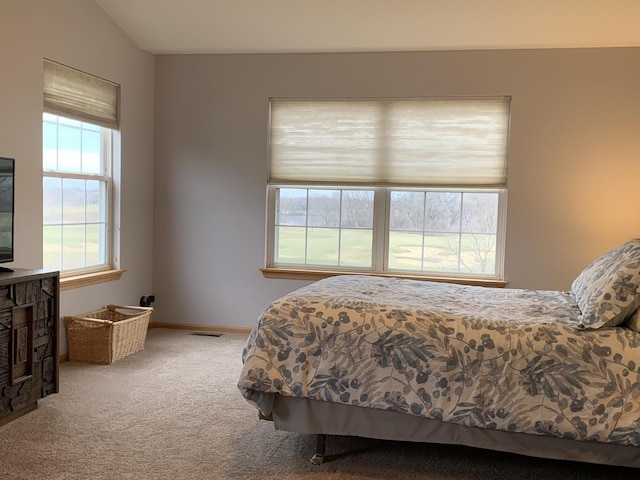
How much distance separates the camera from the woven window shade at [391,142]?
4.53 m

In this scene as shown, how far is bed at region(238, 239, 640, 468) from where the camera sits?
7.24ft

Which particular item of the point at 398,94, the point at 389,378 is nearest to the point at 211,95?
the point at 398,94

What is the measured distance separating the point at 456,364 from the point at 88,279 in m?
2.97

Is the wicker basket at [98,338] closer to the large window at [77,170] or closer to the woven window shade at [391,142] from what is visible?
the large window at [77,170]

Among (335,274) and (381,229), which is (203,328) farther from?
(381,229)

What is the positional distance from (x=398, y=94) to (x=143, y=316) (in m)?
2.65

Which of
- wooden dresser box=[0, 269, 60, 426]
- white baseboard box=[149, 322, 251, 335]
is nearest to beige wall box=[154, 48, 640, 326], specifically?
white baseboard box=[149, 322, 251, 335]

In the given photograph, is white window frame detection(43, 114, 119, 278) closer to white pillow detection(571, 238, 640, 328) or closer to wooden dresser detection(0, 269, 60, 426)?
wooden dresser detection(0, 269, 60, 426)

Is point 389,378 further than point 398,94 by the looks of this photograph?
No

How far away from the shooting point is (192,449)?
2645 millimetres

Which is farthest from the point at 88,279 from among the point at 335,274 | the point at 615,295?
the point at 615,295

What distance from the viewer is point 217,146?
4.93m

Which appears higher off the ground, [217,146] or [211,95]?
[211,95]

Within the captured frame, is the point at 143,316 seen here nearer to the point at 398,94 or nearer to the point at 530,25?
the point at 398,94
